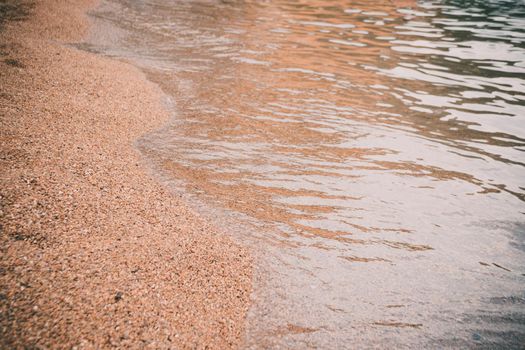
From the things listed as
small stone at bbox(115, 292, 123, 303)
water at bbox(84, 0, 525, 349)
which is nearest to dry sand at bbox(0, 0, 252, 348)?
small stone at bbox(115, 292, 123, 303)

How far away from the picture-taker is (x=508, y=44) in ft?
39.5

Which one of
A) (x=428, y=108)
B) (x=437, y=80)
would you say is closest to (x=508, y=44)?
(x=437, y=80)

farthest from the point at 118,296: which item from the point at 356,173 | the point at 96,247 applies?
the point at 356,173

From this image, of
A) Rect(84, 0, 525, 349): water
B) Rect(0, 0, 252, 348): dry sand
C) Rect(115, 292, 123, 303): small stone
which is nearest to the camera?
Rect(0, 0, 252, 348): dry sand

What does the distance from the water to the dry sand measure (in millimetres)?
373

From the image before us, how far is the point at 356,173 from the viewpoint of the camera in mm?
4719

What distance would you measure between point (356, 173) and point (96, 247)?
11.6ft

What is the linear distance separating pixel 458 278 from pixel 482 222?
4.00 ft

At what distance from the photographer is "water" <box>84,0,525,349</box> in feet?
8.95

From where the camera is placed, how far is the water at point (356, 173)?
2.73 meters

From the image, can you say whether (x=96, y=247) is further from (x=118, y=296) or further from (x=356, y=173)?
(x=356, y=173)

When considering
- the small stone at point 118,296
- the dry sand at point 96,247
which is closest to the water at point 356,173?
the dry sand at point 96,247

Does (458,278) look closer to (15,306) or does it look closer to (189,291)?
(189,291)

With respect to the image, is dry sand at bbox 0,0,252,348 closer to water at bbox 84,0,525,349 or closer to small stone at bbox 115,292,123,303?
small stone at bbox 115,292,123,303
